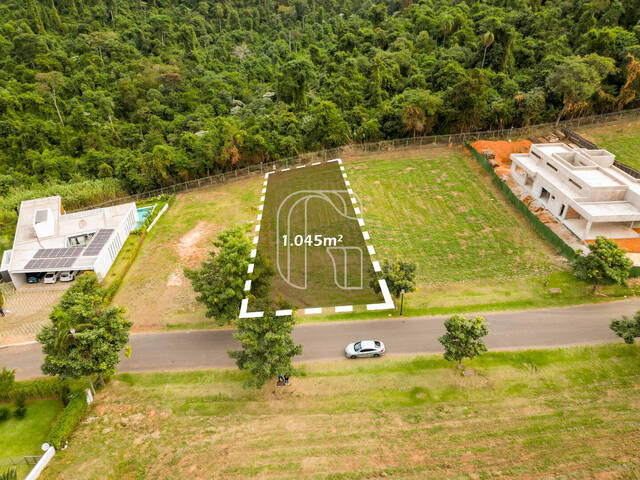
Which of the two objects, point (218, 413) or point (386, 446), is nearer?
point (386, 446)

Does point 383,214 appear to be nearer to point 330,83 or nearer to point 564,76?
point 564,76

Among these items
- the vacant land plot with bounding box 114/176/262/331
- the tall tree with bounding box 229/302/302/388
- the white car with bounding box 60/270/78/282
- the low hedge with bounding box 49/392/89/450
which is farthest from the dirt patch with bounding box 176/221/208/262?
the tall tree with bounding box 229/302/302/388

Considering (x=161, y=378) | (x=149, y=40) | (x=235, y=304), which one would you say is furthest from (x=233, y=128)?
(x=149, y=40)

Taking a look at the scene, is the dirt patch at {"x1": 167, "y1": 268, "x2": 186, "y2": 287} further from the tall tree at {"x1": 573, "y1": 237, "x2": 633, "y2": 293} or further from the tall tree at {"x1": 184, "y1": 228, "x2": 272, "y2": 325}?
the tall tree at {"x1": 573, "y1": 237, "x2": 633, "y2": 293}

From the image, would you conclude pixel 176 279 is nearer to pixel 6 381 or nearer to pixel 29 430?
pixel 6 381

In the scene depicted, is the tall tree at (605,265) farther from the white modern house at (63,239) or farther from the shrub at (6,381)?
the white modern house at (63,239)

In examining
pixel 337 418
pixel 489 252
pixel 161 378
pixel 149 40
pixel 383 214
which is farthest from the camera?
pixel 149 40
